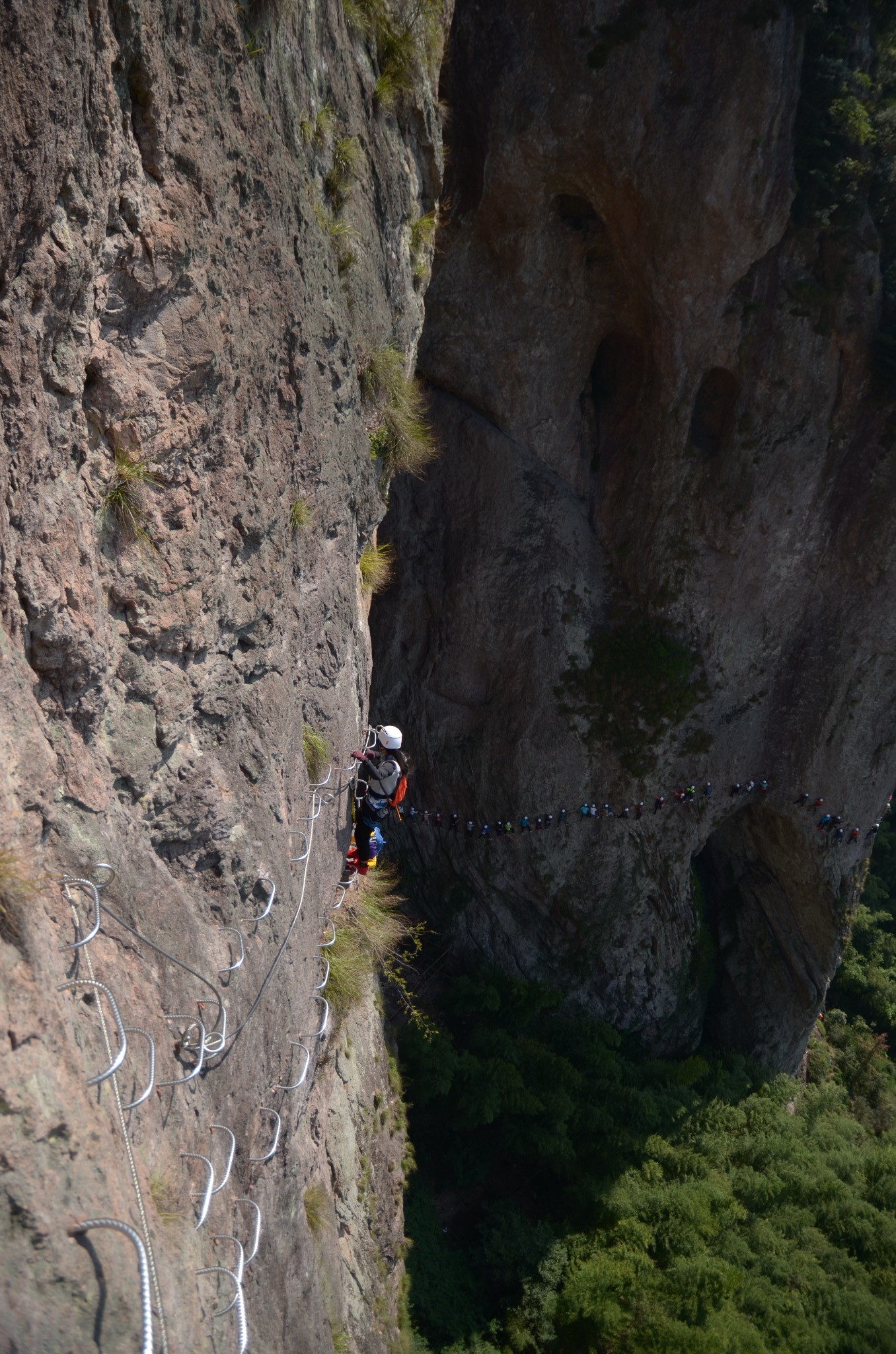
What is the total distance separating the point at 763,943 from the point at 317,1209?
13078 millimetres

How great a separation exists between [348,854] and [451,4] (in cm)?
926

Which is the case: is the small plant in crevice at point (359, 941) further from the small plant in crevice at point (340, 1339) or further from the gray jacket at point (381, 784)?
the small plant in crevice at point (340, 1339)

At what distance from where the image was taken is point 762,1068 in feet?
52.0

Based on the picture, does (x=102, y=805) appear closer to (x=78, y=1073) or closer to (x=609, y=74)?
(x=78, y=1073)

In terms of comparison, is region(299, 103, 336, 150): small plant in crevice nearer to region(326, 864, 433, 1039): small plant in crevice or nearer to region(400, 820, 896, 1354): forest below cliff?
region(326, 864, 433, 1039): small plant in crevice

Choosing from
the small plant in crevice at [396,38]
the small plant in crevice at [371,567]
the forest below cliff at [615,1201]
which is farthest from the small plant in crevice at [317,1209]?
the small plant in crevice at [396,38]

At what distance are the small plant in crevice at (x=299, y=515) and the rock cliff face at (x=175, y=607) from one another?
100 millimetres

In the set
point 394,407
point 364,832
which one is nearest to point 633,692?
point 364,832

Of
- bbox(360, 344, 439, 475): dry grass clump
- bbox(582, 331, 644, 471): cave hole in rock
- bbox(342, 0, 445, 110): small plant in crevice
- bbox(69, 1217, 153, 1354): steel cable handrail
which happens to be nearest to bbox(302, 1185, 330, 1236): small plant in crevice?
bbox(69, 1217, 153, 1354): steel cable handrail

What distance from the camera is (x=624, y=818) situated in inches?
→ 583

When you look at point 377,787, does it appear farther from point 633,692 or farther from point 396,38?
point 633,692

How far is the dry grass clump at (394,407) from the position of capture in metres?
7.15

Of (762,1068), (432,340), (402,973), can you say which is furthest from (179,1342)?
(762,1068)

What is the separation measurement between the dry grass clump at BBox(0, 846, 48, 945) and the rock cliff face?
1cm
